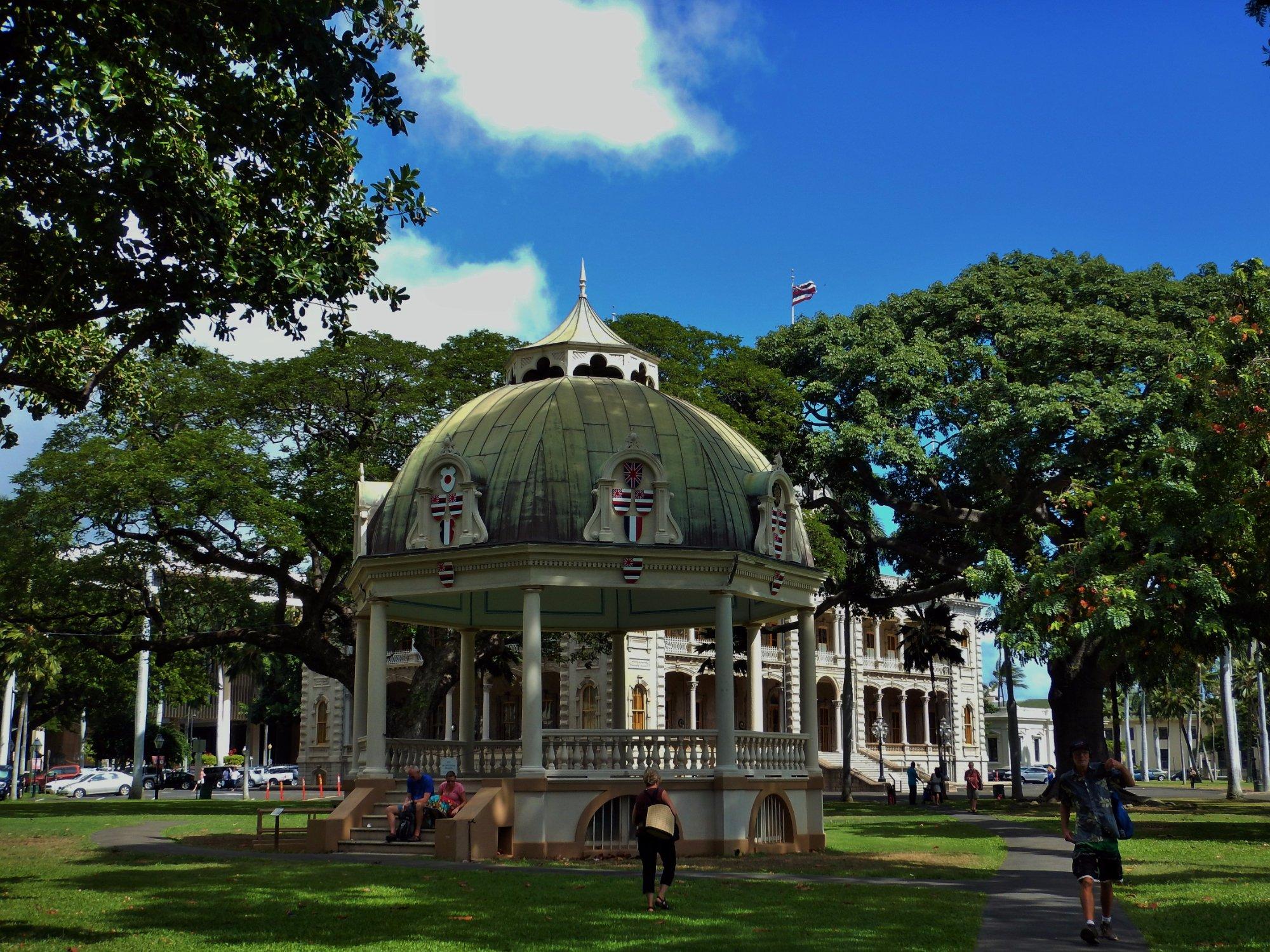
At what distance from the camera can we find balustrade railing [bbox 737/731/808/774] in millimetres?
24125

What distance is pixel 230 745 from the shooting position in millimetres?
124500

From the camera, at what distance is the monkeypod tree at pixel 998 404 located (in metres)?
35.6

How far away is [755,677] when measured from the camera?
29.9 meters

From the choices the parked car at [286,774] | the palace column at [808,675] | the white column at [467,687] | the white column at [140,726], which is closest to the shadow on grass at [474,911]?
the palace column at [808,675]

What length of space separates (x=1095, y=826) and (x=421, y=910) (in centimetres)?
729

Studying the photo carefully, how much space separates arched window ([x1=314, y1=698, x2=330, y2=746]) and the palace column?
59.2m

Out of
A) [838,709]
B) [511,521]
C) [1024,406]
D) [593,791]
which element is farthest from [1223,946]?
[838,709]

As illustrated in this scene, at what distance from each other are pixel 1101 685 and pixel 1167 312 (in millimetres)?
11886

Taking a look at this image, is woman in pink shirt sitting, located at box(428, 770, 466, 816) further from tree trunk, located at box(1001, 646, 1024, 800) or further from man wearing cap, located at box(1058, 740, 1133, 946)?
tree trunk, located at box(1001, 646, 1024, 800)

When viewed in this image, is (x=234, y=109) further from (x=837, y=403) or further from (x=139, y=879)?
(x=837, y=403)

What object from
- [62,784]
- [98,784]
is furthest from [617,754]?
[62,784]

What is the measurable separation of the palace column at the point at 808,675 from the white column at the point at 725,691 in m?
2.59

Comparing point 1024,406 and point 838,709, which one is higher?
point 1024,406

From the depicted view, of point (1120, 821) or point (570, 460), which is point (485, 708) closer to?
point (570, 460)
